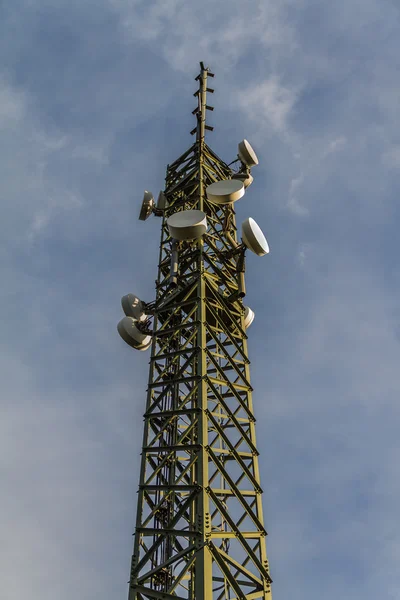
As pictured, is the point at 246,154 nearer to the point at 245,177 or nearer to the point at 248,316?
the point at 245,177

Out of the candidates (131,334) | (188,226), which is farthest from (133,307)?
(188,226)

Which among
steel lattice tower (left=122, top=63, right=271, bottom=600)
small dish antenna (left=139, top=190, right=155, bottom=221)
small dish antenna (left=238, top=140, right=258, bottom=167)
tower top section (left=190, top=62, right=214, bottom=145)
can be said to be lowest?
steel lattice tower (left=122, top=63, right=271, bottom=600)

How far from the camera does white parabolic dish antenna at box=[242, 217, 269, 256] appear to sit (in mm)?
15219

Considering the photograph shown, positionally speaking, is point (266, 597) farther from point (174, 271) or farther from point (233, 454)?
Result: point (174, 271)

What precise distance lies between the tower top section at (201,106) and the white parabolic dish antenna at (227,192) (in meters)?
4.67

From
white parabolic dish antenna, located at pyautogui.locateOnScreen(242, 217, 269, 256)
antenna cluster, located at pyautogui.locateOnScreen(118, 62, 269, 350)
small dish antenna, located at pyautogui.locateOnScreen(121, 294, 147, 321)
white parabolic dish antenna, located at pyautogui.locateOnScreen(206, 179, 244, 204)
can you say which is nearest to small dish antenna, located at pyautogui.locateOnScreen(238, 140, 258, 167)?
antenna cluster, located at pyautogui.locateOnScreen(118, 62, 269, 350)

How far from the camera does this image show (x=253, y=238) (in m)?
15.2

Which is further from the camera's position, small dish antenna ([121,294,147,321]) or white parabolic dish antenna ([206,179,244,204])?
small dish antenna ([121,294,147,321])

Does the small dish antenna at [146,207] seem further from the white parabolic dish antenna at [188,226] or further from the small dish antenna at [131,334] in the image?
Answer: the small dish antenna at [131,334]

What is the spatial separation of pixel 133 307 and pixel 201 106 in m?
10.4

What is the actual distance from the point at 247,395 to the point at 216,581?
5490 millimetres

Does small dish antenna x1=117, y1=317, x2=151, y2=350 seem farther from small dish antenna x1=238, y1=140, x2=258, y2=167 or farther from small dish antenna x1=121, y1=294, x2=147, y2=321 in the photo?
small dish antenna x1=238, y1=140, x2=258, y2=167

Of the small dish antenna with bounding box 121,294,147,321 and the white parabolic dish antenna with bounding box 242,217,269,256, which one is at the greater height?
the white parabolic dish antenna with bounding box 242,217,269,256

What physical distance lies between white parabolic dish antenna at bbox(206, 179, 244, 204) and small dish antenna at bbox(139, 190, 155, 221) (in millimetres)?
4743
